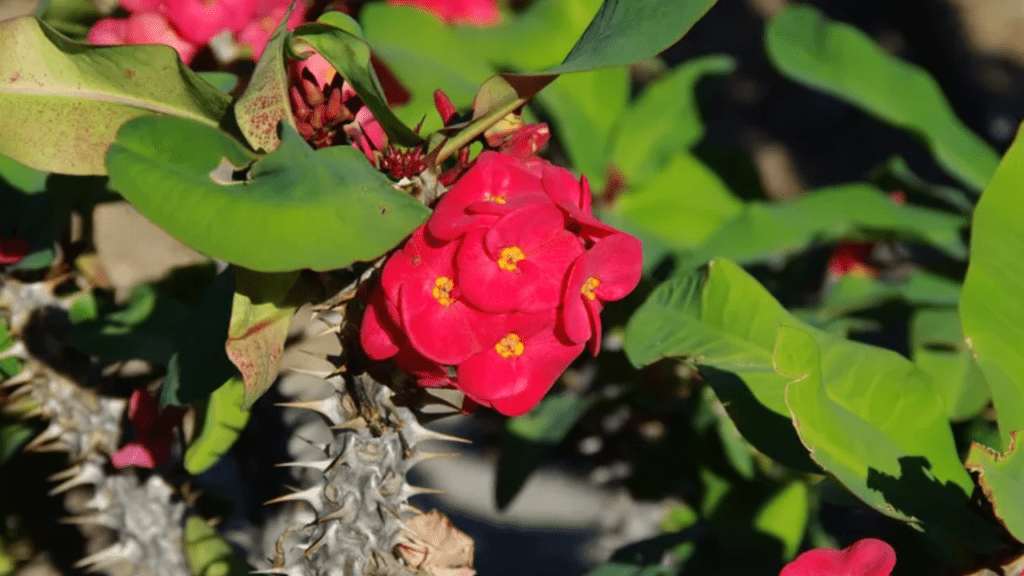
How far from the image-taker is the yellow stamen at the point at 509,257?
67 cm

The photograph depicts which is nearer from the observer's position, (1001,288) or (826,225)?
(1001,288)

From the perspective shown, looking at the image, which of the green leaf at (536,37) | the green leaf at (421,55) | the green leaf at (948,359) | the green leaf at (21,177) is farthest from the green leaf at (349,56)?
the green leaf at (948,359)

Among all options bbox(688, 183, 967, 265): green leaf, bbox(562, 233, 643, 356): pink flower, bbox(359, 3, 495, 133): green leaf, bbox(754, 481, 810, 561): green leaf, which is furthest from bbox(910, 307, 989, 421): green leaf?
bbox(562, 233, 643, 356): pink flower

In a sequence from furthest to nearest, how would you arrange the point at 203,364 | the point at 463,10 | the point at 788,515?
the point at 463,10 → the point at 788,515 → the point at 203,364

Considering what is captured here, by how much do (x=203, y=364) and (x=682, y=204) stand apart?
1066 mm

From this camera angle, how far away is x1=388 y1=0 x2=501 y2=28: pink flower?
5.42 ft

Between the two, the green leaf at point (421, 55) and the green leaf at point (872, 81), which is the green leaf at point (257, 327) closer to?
the green leaf at point (421, 55)

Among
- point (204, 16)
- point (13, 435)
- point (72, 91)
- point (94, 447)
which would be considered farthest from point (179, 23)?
point (13, 435)

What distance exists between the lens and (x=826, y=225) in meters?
1.57

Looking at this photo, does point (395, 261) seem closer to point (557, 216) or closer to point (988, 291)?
point (557, 216)

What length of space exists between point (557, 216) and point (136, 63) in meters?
0.33

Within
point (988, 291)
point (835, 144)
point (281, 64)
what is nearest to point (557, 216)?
point (281, 64)

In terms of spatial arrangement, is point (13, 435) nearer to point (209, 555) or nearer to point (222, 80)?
point (209, 555)

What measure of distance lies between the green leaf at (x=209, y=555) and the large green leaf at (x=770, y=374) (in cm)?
52
